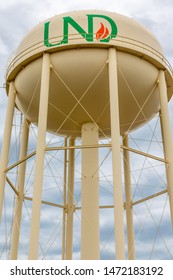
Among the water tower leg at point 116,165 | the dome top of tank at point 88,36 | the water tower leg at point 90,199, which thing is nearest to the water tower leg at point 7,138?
the dome top of tank at point 88,36

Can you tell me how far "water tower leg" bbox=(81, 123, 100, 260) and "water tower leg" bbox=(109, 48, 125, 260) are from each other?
2605 millimetres

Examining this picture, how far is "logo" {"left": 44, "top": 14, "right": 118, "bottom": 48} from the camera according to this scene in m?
9.59

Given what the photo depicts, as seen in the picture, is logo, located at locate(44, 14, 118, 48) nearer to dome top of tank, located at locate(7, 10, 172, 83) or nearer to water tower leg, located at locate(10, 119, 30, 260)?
dome top of tank, located at locate(7, 10, 172, 83)

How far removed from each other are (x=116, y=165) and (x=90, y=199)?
266 cm

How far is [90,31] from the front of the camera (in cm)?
970

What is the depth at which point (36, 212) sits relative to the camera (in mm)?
8086

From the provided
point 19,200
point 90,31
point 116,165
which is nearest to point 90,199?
point 19,200

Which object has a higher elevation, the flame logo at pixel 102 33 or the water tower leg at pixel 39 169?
the flame logo at pixel 102 33

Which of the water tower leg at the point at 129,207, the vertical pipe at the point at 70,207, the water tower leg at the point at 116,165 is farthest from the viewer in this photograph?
the vertical pipe at the point at 70,207

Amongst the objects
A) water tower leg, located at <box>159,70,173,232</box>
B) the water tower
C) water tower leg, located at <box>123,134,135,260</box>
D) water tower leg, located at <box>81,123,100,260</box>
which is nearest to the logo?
the water tower

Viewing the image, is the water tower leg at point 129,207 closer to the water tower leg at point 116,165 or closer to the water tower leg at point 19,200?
the water tower leg at point 19,200

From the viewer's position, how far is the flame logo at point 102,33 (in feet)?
31.4

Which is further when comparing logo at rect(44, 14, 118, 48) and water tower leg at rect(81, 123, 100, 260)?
water tower leg at rect(81, 123, 100, 260)
